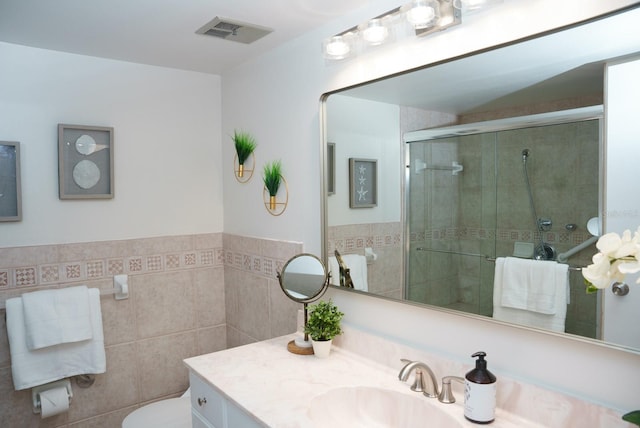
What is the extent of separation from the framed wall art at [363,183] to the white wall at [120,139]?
1215 millimetres

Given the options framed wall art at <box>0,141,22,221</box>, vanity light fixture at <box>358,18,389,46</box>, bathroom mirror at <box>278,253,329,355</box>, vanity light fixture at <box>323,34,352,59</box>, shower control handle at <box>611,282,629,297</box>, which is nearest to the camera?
shower control handle at <box>611,282,629,297</box>

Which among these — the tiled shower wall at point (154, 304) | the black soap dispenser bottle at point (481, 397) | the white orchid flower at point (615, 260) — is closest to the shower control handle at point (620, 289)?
the white orchid flower at point (615, 260)

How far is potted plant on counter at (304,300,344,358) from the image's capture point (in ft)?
5.81

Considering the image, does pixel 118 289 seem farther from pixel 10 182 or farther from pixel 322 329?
pixel 322 329

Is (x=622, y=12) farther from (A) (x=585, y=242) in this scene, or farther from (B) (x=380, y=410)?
(B) (x=380, y=410)

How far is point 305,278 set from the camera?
1.91m

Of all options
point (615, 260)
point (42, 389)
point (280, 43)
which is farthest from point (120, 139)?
point (615, 260)

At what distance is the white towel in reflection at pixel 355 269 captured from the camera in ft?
5.97

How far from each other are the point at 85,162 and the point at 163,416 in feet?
4.35

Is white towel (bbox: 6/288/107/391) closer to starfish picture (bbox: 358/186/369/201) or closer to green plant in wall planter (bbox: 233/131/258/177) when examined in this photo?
green plant in wall planter (bbox: 233/131/258/177)

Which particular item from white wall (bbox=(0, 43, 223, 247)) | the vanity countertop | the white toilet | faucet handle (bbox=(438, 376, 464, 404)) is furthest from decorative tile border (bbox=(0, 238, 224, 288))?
faucet handle (bbox=(438, 376, 464, 404))

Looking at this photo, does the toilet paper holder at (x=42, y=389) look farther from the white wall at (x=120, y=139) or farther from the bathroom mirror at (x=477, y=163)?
the bathroom mirror at (x=477, y=163)

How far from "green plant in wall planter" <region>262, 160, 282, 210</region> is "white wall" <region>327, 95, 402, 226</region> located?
406 millimetres

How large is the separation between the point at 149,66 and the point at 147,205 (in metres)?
0.78
